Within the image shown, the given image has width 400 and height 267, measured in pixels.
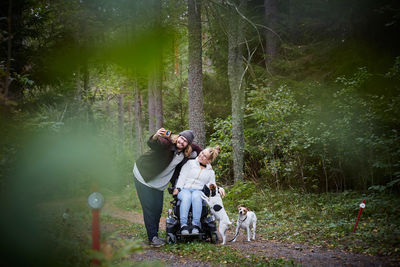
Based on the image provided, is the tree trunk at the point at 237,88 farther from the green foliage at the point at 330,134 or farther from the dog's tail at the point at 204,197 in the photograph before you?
the dog's tail at the point at 204,197

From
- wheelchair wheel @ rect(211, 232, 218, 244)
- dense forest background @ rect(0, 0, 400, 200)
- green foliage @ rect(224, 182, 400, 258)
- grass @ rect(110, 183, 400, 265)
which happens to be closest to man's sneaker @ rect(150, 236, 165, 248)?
grass @ rect(110, 183, 400, 265)

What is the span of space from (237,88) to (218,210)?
5.93 meters

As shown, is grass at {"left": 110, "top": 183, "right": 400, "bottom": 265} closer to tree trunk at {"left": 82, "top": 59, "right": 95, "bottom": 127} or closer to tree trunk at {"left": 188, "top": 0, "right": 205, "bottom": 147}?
tree trunk at {"left": 82, "top": 59, "right": 95, "bottom": 127}

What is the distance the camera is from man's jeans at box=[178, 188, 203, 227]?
5043 mm

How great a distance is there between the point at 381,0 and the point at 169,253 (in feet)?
24.8

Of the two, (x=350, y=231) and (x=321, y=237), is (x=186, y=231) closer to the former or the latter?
(x=321, y=237)

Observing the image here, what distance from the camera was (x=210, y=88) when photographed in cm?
1448

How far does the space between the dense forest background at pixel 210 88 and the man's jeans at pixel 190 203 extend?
1.29 metres

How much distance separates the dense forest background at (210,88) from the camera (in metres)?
1.15

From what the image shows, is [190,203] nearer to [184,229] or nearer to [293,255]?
[184,229]

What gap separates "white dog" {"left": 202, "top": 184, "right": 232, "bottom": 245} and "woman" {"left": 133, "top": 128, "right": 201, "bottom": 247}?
787 millimetres

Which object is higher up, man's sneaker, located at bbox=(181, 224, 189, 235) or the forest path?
man's sneaker, located at bbox=(181, 224, 189, 235)

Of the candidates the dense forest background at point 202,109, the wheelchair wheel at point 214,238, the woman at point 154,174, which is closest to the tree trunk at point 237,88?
the dense forest background at point 202,109

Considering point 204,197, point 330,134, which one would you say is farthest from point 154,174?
point 330,134
